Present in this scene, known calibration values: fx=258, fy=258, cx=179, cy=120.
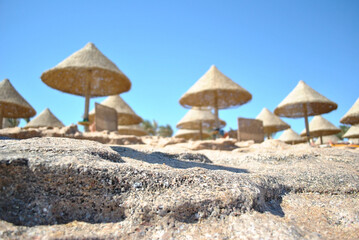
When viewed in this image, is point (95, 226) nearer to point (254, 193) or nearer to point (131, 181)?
point (131, 181)

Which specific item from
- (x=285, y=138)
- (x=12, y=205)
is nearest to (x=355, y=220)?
(x=12, y=205)

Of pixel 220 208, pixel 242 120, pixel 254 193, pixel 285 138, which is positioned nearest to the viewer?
pixel 220 208

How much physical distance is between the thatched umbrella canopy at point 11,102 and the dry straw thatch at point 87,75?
4.54ft

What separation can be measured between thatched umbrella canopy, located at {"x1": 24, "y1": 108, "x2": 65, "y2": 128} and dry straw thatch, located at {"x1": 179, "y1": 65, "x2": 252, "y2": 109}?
5964mm

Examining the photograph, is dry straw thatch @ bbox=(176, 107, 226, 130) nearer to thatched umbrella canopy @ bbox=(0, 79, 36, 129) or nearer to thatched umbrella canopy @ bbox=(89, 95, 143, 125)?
thatched umbrella canopy @ bbox=(89, 95, 143, 125)

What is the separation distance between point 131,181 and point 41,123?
1114cm

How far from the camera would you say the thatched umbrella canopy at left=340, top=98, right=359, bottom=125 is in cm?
1087

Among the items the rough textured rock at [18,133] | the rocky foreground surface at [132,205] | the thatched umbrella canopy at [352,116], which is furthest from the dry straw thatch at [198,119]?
the rocky foreground surface at [132,205]

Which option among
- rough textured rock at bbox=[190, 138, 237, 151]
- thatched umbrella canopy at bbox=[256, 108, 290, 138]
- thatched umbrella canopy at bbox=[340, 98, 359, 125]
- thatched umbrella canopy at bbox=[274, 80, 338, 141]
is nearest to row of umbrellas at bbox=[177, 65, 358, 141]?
thatched umbrella canopy at bbox=[274, 80, 338, 141]

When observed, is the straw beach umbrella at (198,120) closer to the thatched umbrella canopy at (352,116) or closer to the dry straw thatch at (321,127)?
the dry straw thatch at (321,127)

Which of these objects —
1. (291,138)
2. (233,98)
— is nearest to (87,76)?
(233,98)

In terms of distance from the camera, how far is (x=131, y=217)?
4.75 ft

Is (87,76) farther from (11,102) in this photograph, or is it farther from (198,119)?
(198,119)

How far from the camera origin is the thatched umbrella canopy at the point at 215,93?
832 cm
